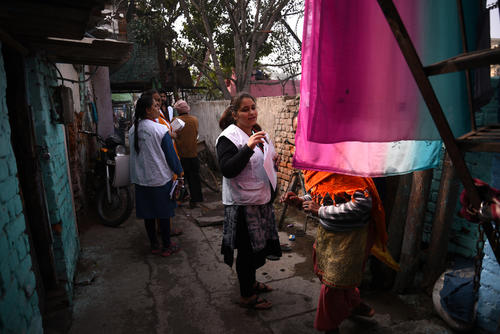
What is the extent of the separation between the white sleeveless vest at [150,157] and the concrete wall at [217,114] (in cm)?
281

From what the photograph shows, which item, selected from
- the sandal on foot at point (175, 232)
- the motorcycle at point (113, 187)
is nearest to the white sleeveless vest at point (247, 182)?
the sandal on foot at point (175, 232)

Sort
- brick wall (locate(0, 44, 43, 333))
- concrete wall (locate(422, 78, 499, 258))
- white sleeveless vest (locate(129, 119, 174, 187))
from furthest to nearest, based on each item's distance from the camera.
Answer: white sleeveless vest (locate(129, 119, 174, 187))
concrete wall (locate(422, 78, 499, 258))
brick wall (locate(0, 44, 43, 333))

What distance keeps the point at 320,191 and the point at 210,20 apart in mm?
9662

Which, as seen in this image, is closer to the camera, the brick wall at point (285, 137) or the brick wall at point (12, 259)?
the brick wall at point (12, 259)

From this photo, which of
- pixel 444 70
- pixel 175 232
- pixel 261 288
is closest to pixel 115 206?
pixel 175 232

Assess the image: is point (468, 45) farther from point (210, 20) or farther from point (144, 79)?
point (144, 79)

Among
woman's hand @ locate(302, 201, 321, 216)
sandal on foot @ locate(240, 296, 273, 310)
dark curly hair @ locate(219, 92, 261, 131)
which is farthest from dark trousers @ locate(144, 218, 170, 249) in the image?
woman's hand @ locate(302, 201, 321, 216)

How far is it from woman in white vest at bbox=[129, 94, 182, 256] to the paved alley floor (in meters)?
0.67

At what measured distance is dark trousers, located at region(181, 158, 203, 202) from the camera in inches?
237

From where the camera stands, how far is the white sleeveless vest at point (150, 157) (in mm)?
3729

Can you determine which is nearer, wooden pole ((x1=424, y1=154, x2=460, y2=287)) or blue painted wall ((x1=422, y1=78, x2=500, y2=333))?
blue painted wall ((x1=422, y1=78, x2=500, y2=333))

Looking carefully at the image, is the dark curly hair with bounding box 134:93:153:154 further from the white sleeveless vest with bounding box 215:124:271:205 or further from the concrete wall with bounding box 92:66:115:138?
the concrete wall with bounding box 92:66:115:138

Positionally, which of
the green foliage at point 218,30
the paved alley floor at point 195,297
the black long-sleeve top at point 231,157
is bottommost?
the paved alley floor at point 195,297

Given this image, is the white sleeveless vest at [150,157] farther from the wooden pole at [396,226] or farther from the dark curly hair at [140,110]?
the wooden pole at [396,226]
